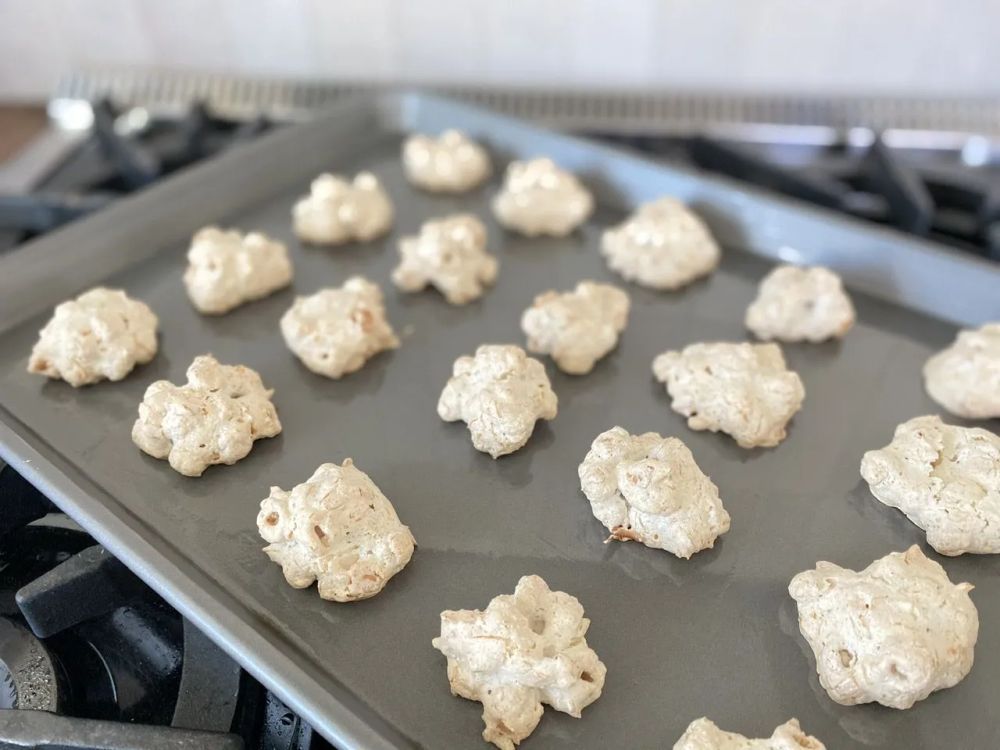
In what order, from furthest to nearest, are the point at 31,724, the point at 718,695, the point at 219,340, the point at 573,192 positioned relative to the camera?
the point at 573,192, the point at 219,340, the point at 718,695, the point at 31,724

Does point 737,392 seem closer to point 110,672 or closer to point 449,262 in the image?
point 449,262

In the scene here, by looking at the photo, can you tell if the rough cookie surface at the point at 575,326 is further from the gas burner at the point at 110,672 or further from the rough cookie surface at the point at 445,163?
the gas burner at the point at 110,672

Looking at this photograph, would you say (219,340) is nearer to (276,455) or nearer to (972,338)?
(276,455)

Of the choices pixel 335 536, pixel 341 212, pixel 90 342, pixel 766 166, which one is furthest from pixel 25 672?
pixel 766 166

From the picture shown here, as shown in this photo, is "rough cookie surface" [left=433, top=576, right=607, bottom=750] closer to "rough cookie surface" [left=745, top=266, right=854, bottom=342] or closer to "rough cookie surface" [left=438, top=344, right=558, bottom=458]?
"rough cookie surface" [left=438, top=344, right=558, bottom=458]

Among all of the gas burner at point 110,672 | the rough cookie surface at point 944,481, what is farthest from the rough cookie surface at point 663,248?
the gas burner at point 110,672

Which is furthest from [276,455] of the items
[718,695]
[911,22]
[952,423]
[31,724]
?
[911,22]

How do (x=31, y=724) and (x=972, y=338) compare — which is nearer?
(x=31, y=724)
